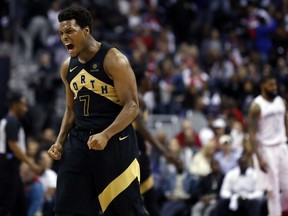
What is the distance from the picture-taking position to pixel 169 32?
20.2 meters

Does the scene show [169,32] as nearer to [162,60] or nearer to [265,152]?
[162,60]

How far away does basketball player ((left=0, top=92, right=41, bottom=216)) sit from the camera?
10258 mm

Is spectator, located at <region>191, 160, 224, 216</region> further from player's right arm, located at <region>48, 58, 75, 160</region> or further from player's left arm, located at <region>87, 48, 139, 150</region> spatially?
player's left arm, located at <region>87, 48, 139, 150</region>

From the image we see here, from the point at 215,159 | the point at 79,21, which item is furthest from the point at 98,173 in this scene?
the point at 215,159

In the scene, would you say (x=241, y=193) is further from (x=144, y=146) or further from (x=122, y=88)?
(x=122, y=88)

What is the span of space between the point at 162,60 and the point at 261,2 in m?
3.17

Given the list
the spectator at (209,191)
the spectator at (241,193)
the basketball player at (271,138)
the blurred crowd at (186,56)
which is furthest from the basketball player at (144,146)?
the blurred crowd at (186,56)

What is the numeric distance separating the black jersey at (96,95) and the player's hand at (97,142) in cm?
30

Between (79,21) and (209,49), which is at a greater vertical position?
(79,21)

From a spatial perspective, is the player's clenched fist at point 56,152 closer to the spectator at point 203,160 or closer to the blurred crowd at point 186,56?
the blurred crowd at point 186,56

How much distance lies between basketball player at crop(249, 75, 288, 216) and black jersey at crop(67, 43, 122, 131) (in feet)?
11.6

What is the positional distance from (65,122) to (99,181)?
0.77 metres

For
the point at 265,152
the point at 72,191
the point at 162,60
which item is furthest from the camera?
the point at 162,60

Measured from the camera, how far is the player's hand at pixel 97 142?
6445 millimetres
